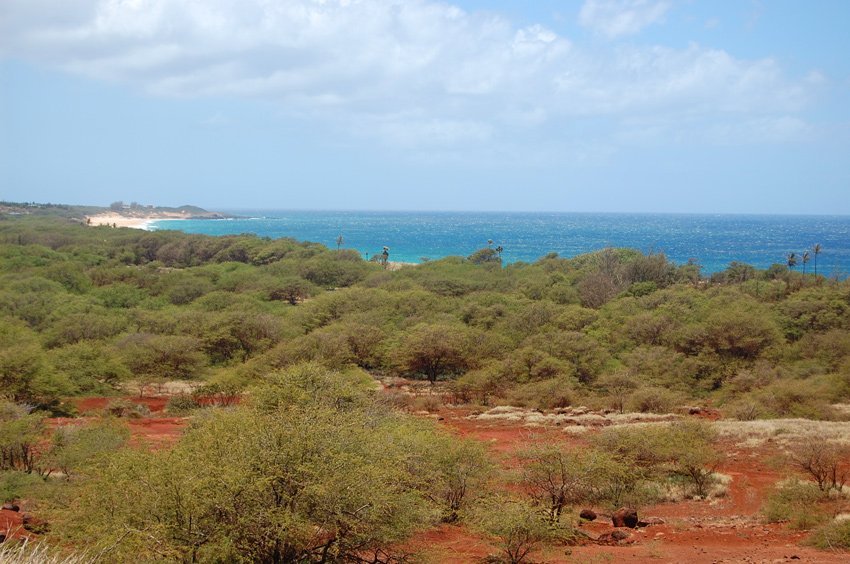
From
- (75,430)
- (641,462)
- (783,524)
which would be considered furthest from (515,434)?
(75,430)

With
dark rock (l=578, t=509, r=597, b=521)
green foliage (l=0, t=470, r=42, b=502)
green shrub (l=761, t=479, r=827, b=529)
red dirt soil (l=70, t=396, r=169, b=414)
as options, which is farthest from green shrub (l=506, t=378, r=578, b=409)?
green foliage (l=0, t=470, r=42, b=502)

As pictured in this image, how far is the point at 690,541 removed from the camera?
14289 mm

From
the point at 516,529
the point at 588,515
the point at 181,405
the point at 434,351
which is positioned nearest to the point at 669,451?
the point at 588,515

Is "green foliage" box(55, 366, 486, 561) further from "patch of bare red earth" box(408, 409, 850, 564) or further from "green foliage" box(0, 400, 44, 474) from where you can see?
"green foliage" box(0, 400, 44, 474)

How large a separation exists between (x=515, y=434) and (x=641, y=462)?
731 cm

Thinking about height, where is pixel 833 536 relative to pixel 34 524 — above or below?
above

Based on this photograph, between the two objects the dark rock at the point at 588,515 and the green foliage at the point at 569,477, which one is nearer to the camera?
the dark rock at the point at 588,515

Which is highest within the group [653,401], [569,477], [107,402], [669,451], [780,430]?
[669,451]

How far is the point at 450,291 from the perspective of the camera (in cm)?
6072

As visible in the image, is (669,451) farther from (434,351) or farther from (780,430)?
(434,351)

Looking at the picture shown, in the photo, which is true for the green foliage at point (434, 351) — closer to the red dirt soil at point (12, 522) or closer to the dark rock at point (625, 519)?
the dark rock at point (625, 519)

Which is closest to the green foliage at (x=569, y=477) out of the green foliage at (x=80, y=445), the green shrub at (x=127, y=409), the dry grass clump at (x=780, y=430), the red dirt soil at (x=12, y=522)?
the dry grass clump at (x=780, y=430)

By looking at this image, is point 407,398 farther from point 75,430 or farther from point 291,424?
point 291,424

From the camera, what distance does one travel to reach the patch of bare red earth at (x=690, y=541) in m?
13.0
